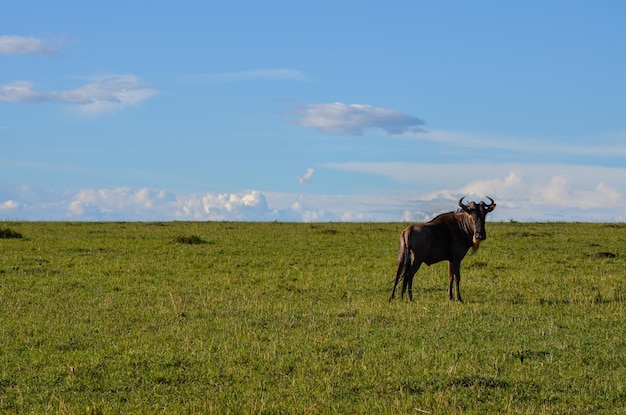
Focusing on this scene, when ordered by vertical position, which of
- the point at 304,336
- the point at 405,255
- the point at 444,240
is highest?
the point at 444,240

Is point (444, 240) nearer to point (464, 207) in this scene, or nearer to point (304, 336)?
point (464, 207)

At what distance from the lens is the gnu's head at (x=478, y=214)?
1570 cm

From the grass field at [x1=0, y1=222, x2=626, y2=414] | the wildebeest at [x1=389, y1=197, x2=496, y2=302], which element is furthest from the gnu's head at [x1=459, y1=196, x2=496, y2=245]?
the grass field at [x1=0, y1=222, x2=626, y2=414]

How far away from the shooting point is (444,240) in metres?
15.8

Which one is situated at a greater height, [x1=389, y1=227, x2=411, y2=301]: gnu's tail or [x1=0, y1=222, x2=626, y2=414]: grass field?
[x1=389, y1=227, x2=411, y2=301]: gnu's tail

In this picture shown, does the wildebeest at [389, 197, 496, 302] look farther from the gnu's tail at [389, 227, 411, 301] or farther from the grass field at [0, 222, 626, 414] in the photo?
the grass field at [0, 222, 626, 414]

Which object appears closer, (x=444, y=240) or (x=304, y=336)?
(x=304, y=336)

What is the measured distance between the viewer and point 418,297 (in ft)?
52.0

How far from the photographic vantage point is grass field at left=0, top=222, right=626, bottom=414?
833cm

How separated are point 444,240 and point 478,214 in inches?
36.0

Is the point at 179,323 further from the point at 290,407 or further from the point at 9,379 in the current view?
the point at 290,407

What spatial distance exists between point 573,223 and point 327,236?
17.4 meters

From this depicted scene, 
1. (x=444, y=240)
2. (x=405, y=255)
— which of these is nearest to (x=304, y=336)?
(x=405, y=255)

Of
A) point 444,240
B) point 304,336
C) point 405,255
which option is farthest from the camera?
point 444,240
